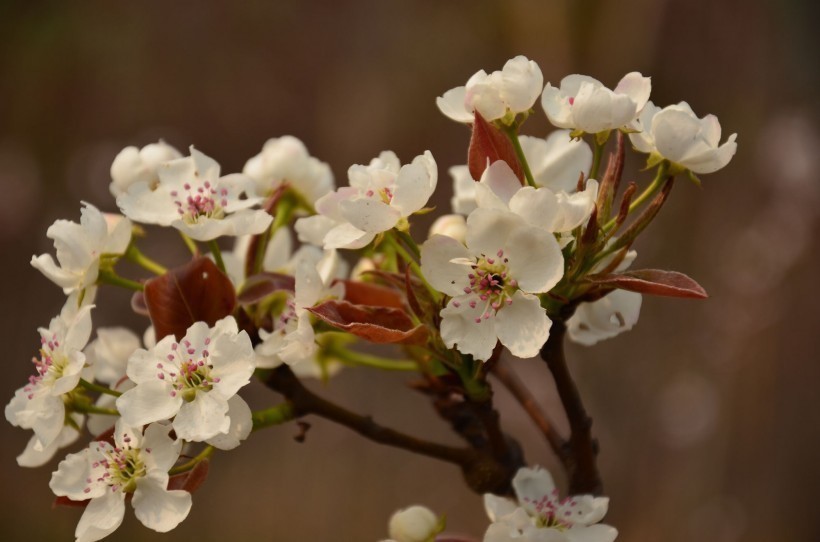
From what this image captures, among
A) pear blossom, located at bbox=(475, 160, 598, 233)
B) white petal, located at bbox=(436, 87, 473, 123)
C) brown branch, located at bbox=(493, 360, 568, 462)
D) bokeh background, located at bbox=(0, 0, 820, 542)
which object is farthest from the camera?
bokeh background, located at bbox=(0, 0, 820, 542)

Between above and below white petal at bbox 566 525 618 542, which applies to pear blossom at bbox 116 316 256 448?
above

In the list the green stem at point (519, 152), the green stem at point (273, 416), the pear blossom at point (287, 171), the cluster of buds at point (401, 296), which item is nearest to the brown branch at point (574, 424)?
the cluster of buds at point (401, 296)

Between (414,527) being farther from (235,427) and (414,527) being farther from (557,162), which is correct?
(557,162)

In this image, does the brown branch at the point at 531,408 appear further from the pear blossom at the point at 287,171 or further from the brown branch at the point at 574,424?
the pear blossom at the point at 287,171

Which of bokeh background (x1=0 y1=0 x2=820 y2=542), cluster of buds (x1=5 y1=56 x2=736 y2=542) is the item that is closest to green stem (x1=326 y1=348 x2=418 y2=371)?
cluster of buds (x1=5 y1=56 x2=736 y2=542)

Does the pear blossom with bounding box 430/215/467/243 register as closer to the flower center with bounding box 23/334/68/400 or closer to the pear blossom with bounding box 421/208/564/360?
the pear blossom with bounding box 421/208/564/360

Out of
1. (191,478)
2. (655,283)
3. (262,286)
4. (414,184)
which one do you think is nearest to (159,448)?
(191,478)

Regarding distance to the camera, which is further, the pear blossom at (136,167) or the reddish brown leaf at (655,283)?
the pear blossom at (136,167)
